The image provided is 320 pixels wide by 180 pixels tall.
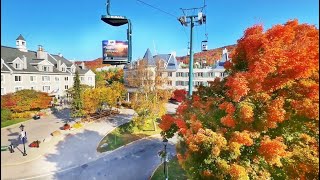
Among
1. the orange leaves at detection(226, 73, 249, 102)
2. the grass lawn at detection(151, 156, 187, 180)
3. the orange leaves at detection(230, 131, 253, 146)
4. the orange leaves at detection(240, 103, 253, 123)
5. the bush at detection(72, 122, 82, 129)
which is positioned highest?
the orange leaves at detection(226, 73, 249, 102)

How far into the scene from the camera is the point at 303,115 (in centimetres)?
838

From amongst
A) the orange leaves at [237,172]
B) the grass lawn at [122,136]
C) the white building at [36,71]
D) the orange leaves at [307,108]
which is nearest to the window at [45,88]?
the white building at [36,71]

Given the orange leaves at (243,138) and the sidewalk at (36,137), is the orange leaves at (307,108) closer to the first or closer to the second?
the orange leaves at (243,138)

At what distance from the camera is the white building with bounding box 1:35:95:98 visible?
115 ft

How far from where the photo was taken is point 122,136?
26516 millimetres

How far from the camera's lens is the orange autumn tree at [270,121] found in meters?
7.97

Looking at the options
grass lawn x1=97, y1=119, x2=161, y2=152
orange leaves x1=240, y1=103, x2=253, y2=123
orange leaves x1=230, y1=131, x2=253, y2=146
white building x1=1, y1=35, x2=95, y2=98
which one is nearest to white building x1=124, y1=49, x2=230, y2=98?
white building x1=1, y1=35, x2=95, y2=98

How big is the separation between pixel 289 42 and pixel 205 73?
36.9 metres

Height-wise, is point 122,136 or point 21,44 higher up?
point 21,44

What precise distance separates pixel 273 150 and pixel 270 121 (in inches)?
38.2

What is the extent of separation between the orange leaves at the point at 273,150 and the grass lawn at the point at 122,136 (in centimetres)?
1703

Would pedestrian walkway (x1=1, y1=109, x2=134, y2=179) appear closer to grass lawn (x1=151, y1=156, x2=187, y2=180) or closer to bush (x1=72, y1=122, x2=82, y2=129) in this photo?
bush (x1=72, y1=122, x2=82, y2=129)

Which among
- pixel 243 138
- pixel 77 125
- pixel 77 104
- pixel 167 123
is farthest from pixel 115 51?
pixel 77 104

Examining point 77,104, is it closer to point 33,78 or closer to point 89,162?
point 89,162
